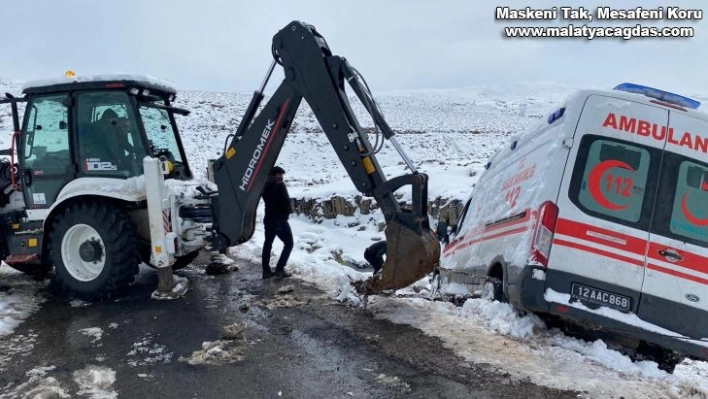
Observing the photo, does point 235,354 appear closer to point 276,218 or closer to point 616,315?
point 276,218

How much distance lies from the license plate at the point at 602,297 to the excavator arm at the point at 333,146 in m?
1.34

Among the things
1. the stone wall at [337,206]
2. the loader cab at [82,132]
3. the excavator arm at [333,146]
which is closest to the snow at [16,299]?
the loader cab at [82,132]

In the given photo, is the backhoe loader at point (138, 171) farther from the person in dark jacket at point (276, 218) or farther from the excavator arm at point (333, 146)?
the person in dark jacket at point (276, 218)

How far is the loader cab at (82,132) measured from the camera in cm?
609

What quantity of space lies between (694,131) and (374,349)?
3422mm

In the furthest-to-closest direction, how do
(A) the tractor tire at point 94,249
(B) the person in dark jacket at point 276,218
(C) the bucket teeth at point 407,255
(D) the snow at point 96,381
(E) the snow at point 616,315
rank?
(B) the person in dark jacket at point 276,218
(A) the tractor tire at point 94,249
(C) the bucket teeth at point 407,255
(E) the snow at point 616,315
(D) the snow at point 96,381

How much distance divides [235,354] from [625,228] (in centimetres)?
356

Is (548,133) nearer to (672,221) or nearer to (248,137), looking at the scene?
(672,221)

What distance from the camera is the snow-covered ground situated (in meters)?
3.80

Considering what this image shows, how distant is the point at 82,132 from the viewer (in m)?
6.17

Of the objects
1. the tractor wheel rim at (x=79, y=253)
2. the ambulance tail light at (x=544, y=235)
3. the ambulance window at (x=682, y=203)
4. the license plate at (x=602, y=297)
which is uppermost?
the ambulance window at (x=682, y=203)

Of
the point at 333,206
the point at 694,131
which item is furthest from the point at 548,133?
the point at 333,206

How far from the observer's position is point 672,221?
14.6 feet

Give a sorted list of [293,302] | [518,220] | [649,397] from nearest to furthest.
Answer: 1. [649,397]
2. [518,220]
3. [293,302]
